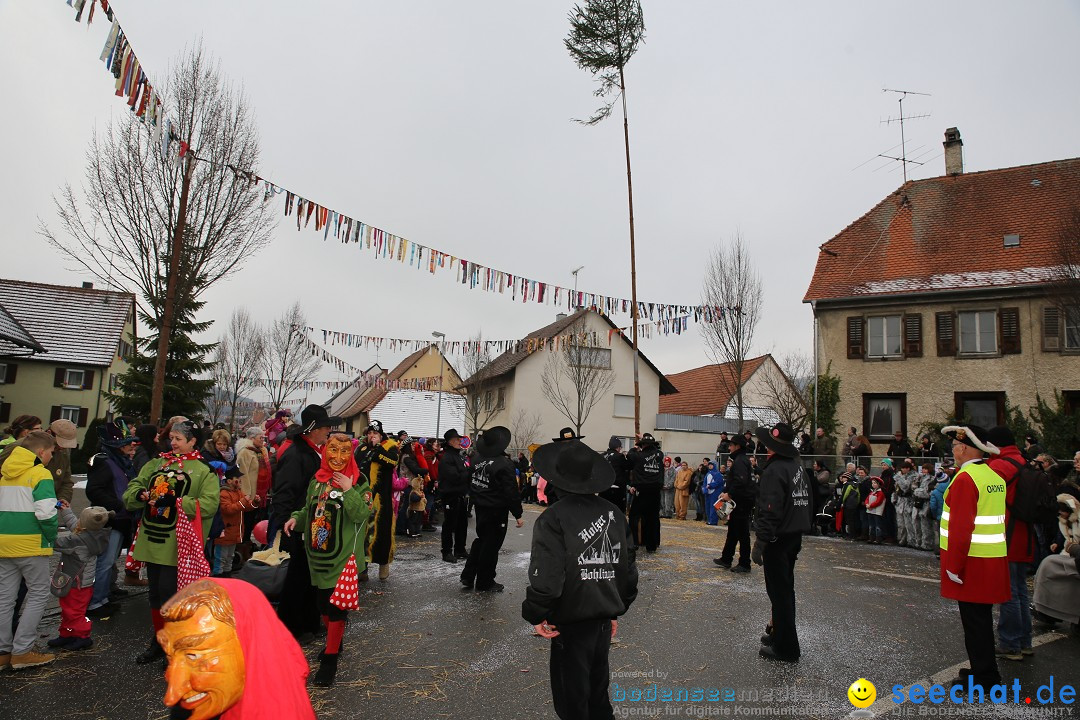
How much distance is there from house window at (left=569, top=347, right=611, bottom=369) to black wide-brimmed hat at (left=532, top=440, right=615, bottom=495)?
29089mm

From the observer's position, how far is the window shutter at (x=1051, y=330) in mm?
20609

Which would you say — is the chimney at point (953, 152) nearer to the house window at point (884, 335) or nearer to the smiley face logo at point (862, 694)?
the house window at point (884, 335)

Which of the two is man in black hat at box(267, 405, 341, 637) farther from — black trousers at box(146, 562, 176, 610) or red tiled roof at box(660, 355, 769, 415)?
red tiled roof at box(660, 355, 769, 415)

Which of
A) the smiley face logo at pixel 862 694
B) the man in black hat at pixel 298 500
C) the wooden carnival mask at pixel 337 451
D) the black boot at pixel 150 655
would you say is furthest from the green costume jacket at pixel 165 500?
the smiley face logo at pixel 862 694

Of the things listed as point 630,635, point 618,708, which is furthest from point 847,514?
point 618,708

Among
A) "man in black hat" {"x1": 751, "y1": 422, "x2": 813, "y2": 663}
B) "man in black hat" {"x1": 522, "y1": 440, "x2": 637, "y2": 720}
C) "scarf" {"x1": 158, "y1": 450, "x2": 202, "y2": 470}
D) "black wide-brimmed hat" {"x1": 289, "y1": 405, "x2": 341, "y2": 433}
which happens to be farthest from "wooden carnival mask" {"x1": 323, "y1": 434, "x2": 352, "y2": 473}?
"man in black hat" {"x1": 751, "y1": 422, "x2": 813, "y2": 663}

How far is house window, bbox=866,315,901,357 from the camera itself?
75.9ft

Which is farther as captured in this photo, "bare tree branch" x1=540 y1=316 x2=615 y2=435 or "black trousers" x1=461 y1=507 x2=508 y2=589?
"bare tree branch" x1=540 y1=316 x2=615 y2=435

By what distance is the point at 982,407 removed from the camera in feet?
71.7

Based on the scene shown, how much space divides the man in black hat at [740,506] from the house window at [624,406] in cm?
2751

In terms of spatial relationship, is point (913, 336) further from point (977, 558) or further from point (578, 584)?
point (578, 584)

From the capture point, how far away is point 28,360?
35406mm

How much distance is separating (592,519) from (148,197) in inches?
588

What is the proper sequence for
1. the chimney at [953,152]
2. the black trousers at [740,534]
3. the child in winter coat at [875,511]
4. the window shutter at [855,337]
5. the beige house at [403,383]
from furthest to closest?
the beige house at [403,383]
the chimney at [953,152]
the window shutter at [855,337]
the child in winter coat at [875,511]
the black trousers at [740,534]
